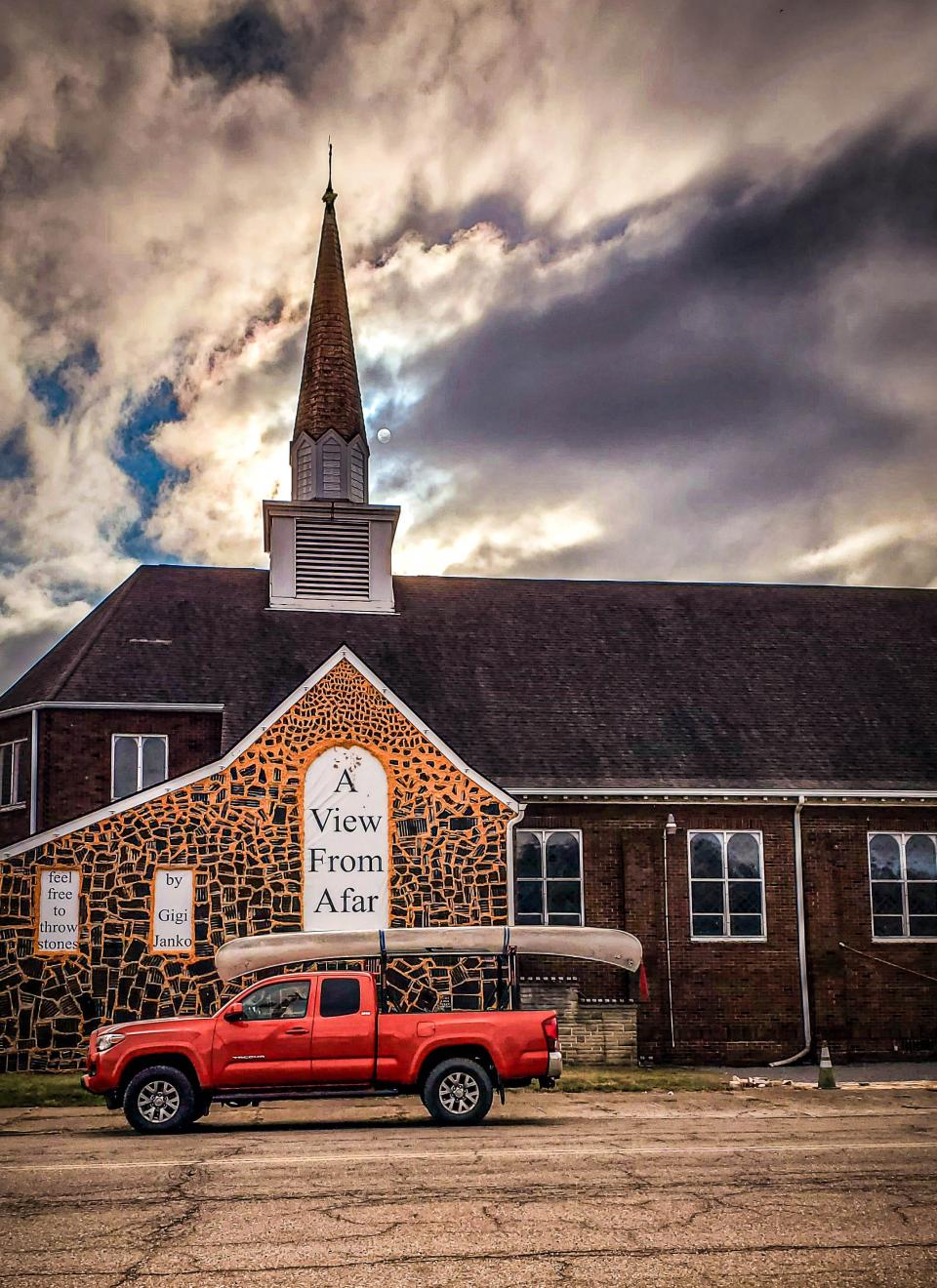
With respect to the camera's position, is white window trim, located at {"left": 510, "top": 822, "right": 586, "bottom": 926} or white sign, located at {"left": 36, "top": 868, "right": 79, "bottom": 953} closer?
white sign, located at {"left": 36, "top": 868, "right": 79, "bottom": 953}

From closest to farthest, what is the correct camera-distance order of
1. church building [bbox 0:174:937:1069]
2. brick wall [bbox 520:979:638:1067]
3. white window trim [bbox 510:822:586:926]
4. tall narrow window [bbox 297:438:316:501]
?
church building [bbox 0:174:937:1069] < brick wall [bbox 520:979:638:1067] < white window trim [bbox 510:822:586:926] < tall narrow window [bbox 297:438:316:501]

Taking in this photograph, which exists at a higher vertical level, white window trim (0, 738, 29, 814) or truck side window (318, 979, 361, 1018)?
white window trim (0, 738, 29, 814)

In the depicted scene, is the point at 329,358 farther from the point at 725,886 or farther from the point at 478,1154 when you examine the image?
the point at 478,1154

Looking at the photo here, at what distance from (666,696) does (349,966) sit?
954cm

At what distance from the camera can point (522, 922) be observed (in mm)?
24656

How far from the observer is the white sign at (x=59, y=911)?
2064 cm

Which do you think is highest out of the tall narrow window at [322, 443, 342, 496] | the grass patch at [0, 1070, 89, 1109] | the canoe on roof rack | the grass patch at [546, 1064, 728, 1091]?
the tall narrow window at [322, 443, 342, 496]

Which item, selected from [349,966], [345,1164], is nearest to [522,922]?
[349,966]

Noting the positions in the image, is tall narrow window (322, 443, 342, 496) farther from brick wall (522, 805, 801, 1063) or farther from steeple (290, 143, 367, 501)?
brick wall (522, 805, 801, 1063)

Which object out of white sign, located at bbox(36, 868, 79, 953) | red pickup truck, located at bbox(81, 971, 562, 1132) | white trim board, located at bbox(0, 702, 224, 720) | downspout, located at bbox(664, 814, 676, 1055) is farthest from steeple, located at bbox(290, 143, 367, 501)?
red pickup truck, located at bbox(81, 971, 562, 1132)

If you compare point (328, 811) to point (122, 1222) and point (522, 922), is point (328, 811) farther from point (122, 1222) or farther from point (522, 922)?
point (122, 1222)

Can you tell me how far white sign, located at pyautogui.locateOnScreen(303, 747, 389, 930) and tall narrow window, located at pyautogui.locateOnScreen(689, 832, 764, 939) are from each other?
6.28m

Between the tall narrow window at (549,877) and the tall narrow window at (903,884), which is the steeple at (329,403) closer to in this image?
the tall narrow window at (549,877)

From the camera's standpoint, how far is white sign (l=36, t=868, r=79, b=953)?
20.6m
